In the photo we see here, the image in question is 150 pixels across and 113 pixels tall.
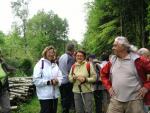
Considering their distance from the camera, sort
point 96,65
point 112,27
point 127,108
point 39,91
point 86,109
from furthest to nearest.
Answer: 1. point 112,27
2. point 96,65
3. point 86,109
4. point 39,91
5. point 127,108

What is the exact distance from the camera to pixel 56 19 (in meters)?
87.1

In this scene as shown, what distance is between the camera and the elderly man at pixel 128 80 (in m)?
6.76

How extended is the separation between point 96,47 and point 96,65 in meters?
29.7

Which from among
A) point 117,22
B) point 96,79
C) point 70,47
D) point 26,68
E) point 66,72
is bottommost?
point 96,79

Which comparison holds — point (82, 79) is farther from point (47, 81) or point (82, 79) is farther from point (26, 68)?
point (26, 68)

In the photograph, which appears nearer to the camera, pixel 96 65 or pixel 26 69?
pixel 96 65

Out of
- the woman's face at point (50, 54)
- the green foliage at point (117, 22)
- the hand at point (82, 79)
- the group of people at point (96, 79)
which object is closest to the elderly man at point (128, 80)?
the group of people at point (96, 79)

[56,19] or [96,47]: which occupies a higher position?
[56,19]

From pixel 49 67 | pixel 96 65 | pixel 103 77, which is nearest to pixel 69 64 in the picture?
pixel 96 65

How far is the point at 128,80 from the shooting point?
22.2ft

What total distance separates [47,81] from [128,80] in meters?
2.25

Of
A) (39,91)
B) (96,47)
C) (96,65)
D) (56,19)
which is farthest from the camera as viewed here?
(56,19)

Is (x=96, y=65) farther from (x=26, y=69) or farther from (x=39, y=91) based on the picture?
(x=26, y=69)

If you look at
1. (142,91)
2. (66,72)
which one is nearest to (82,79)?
(66,72)
